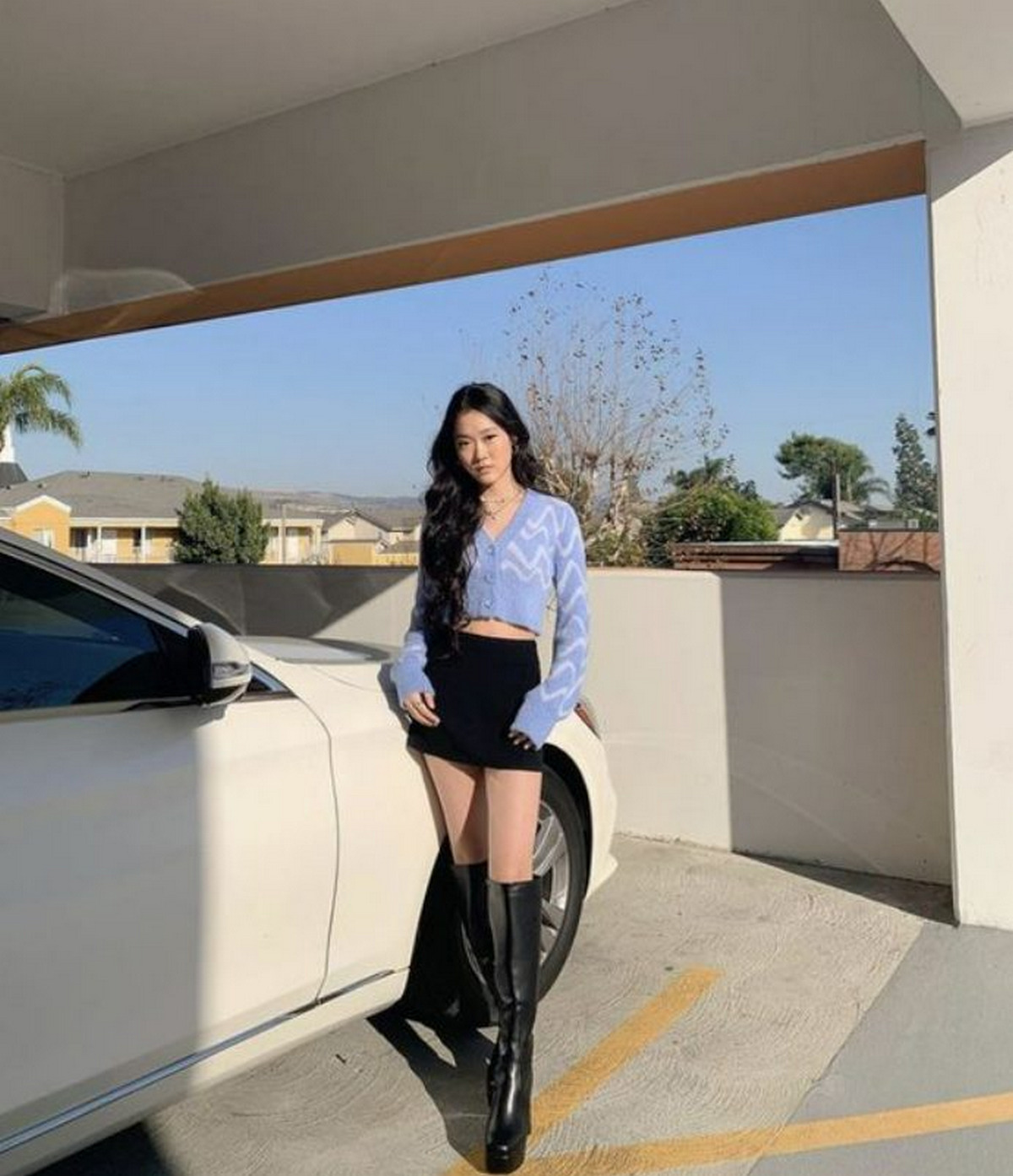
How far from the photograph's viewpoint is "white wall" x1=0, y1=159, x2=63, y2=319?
6.76 metres

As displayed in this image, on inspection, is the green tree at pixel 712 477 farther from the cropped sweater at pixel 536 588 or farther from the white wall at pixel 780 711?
the cropped sweater at pixel 536 588

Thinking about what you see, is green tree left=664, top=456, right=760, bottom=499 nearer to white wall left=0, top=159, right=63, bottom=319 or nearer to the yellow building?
the yellow building

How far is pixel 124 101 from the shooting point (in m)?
5.78

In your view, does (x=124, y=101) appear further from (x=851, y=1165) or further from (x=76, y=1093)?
(x=851, y=1165)

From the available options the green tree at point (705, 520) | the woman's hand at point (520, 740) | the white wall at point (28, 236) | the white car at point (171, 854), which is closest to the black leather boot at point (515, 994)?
the white car at point (171, 854)

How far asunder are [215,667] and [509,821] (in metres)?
0.87

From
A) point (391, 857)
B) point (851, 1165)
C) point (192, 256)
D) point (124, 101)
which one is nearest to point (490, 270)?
point (192, 256)

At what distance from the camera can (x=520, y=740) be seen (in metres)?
2.65

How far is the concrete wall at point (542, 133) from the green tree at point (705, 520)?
6.95 feet

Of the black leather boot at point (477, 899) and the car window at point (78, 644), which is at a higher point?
the car window at point (78, 644)

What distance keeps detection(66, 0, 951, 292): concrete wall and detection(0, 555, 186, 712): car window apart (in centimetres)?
322

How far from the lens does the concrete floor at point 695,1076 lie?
2.60 m

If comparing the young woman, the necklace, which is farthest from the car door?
the necklace

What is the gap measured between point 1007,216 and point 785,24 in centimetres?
128
